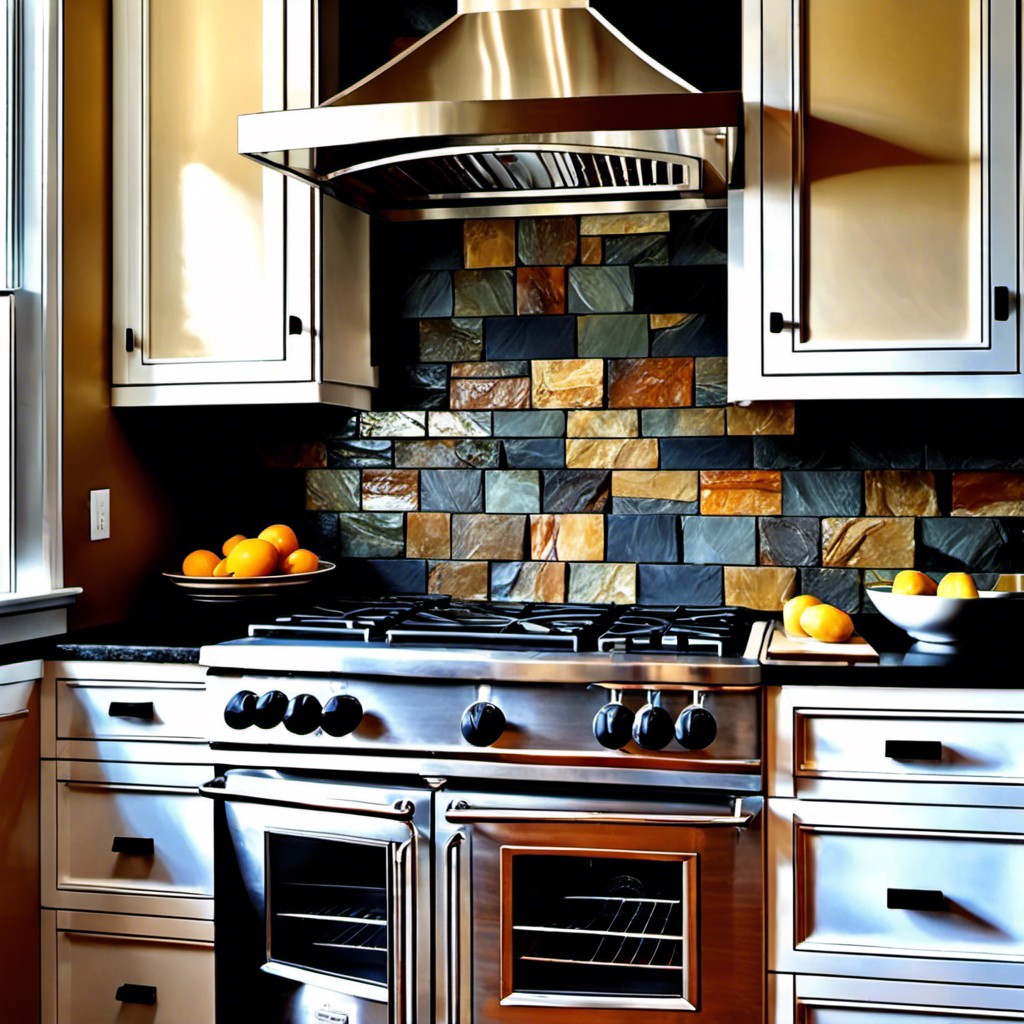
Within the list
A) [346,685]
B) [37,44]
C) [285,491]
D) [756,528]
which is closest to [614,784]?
[346,685]

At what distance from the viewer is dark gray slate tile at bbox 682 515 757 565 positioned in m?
2.67

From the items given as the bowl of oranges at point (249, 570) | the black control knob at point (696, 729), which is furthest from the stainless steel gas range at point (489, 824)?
the bowl of oranges at point (249, 570)

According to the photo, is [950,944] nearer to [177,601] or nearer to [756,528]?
[756,528]

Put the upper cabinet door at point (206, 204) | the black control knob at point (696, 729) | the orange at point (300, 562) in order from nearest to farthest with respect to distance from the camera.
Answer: the black control knob at point (696, 729) → the upper cabinet door at point (206, 204) → the orange at point (300, 562)

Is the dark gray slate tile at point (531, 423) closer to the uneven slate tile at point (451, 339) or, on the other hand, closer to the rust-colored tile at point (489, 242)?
the uneven slate tile at point (451, 339)

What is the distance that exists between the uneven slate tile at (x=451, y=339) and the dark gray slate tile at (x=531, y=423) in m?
0.17

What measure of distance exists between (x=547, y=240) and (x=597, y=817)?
1.42m

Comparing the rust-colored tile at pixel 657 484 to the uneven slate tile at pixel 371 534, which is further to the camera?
the uneven slate tile at pixel 371 534

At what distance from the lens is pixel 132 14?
2.59m

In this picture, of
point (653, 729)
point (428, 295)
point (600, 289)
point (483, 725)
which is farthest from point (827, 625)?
point (428, 295)

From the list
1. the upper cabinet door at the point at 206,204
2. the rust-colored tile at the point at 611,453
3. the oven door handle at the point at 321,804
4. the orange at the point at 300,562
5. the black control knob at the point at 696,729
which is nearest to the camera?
the black control knob at the point at 696,729

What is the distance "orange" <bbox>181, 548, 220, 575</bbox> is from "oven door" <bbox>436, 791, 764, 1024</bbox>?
34.5 inches

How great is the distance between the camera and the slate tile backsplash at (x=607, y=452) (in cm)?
260

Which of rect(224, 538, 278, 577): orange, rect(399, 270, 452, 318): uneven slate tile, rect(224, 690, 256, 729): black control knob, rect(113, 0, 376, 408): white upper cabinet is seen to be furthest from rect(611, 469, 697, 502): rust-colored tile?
rect(224, 690, 256, 729): black control knob
